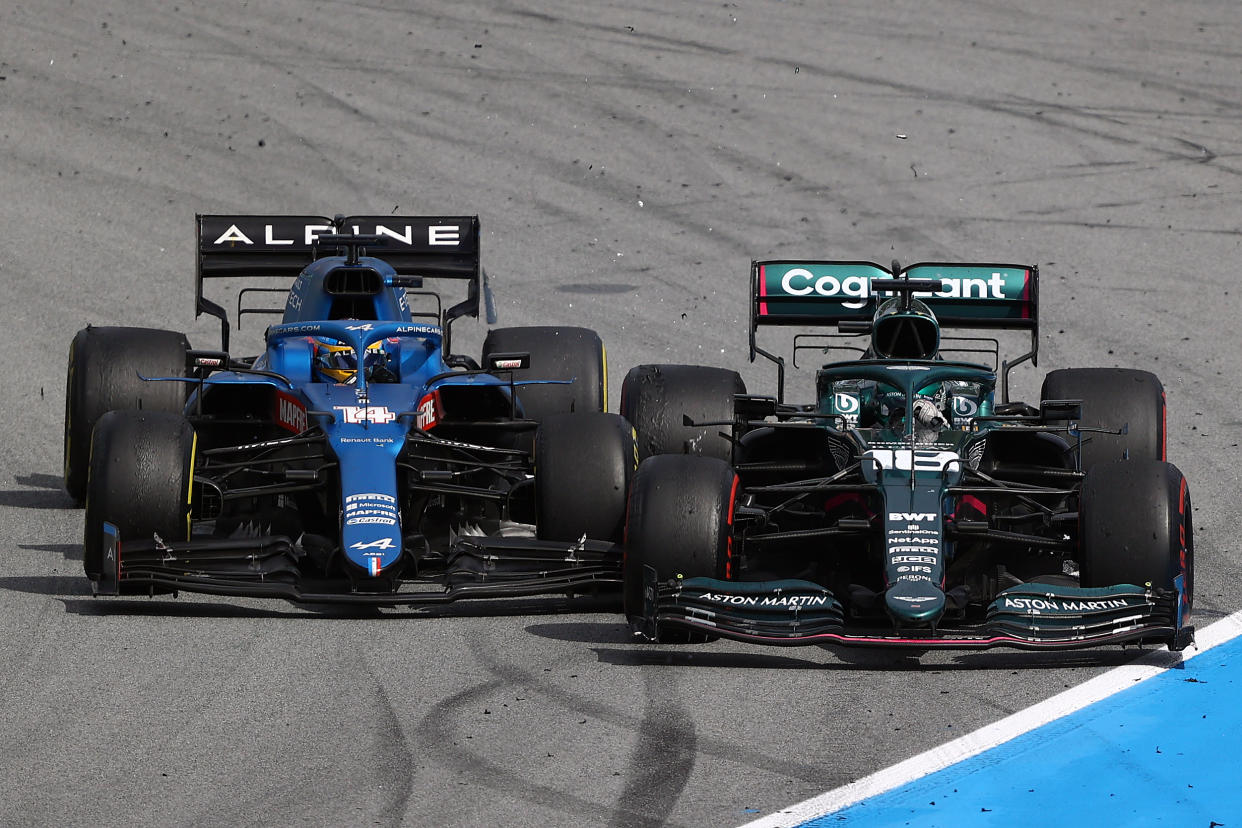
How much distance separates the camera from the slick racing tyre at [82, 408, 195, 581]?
12391 millimetres

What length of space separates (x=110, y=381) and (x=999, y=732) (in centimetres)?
770

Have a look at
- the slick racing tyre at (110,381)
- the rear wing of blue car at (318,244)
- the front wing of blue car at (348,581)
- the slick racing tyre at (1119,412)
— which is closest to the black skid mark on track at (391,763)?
the front wing of blue car at (348,581)

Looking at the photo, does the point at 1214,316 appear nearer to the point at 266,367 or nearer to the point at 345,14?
the point at 266,367

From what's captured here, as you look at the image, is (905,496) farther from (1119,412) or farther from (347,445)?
(347,445)

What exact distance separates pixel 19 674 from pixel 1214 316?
1465 centimetres

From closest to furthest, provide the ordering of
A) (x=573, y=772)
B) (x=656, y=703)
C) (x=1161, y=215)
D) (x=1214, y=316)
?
(x=573, y=772) → (x=656, y=703) → (x=1214, y=316) → (x=1161, y=215)

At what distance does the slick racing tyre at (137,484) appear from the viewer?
488 inches

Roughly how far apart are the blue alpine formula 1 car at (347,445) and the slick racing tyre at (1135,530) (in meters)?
2.81

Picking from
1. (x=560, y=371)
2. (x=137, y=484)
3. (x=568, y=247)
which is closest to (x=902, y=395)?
(x=560, y=371)

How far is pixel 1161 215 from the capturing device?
81.6 feet

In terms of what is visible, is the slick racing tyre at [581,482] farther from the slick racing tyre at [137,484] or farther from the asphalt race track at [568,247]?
the slick racing tyre at [137,484]

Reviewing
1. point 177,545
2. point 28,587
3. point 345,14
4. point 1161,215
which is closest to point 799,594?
point 177,545

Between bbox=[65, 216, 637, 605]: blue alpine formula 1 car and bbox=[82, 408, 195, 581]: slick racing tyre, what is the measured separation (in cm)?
1

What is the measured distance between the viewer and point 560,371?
1581 cm
